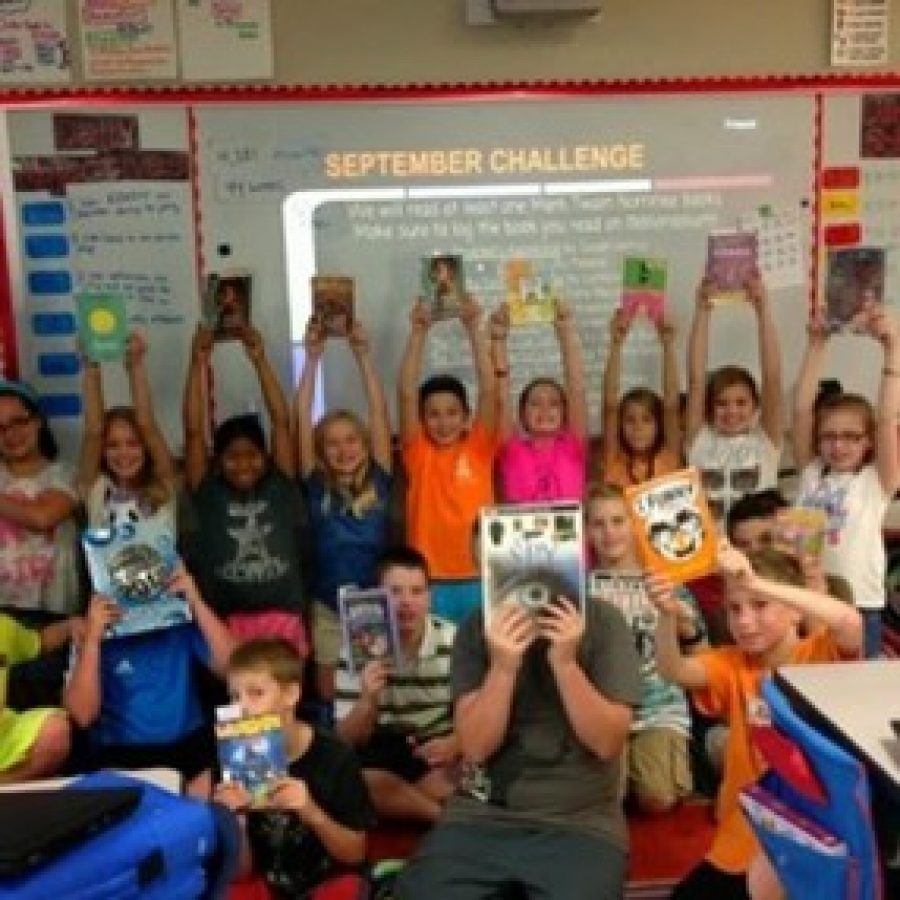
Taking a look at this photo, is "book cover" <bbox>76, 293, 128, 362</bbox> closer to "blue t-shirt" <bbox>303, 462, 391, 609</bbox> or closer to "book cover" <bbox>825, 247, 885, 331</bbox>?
"blue t-shirt" <bbox>303, 462, 391, 609</bbox>

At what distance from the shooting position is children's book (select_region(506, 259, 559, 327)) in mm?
4078

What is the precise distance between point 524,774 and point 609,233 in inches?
84.3

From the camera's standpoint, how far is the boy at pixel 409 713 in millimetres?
3314

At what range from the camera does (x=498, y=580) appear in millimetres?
2455

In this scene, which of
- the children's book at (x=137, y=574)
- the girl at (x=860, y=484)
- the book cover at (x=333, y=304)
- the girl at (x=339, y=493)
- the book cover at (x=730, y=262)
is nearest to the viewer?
the children's book at (x=137, y=574)

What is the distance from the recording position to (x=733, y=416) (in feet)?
13.0

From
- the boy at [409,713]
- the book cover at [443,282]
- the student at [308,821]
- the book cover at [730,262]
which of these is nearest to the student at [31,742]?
the student at [308,821]

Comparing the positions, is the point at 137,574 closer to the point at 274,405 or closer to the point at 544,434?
the point at 274,405

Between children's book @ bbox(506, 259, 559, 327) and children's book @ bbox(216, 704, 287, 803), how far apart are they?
1992 millimetres

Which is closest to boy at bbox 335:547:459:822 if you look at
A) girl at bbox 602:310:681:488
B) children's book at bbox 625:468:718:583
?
girl at bbox 602:310:681:488

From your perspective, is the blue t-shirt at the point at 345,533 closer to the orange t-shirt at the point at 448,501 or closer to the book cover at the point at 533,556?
the orange t-shirt at the point at 448,501

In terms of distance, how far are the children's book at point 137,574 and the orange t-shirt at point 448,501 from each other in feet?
2.84

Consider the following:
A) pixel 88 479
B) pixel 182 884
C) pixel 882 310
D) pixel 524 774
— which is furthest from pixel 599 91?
pixel 182 884

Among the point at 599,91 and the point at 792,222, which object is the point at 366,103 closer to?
the point at 599,91
